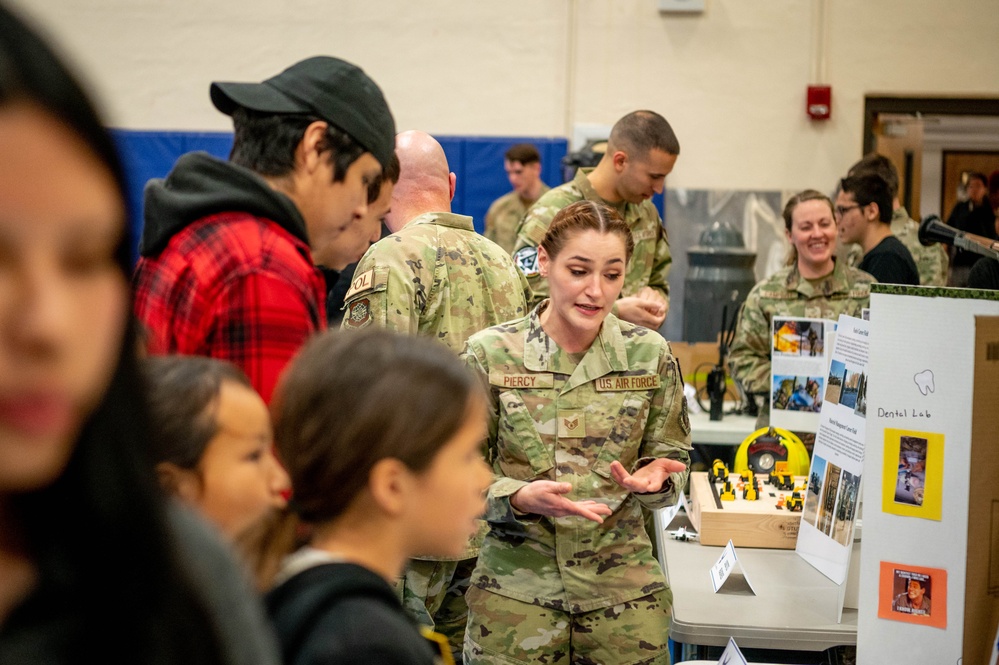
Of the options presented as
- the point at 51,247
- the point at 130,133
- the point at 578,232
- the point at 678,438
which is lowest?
the point at 678,438

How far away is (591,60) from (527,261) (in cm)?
438

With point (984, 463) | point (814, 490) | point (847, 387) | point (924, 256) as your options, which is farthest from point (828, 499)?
point (924, 256)

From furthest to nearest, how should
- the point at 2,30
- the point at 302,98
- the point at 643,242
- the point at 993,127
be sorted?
the point at 993,127, the point at 643,242, the point at 302,98, the point at 2,30

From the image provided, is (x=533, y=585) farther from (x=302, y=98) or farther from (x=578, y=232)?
(x=302, y=98)

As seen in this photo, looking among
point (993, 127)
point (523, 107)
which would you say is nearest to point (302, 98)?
point (523, 107)

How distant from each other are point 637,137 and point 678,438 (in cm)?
182

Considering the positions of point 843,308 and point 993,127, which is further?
point 993,127

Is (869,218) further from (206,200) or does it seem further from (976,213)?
(976,213)

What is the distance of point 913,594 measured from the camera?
1.79 metres

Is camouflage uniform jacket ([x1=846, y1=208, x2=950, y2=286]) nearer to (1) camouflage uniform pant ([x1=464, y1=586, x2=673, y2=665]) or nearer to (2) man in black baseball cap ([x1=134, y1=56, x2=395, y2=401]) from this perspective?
(1) camouflage uniform pant ([x1=464, y1=586, x2=673, y2=665])

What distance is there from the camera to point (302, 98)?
151 cm

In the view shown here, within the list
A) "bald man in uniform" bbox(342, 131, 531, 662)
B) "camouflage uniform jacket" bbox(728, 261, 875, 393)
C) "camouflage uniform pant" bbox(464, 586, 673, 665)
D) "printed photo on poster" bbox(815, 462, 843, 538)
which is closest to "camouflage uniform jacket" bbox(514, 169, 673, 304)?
"camouflage uniform jacket" bbox(728, 261, 875, 393)

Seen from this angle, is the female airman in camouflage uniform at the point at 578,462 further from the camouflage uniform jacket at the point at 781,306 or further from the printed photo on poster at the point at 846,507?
the camouflage uniform jacket at the point at 781,306

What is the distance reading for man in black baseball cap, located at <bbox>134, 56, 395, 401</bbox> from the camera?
135 centimetres
